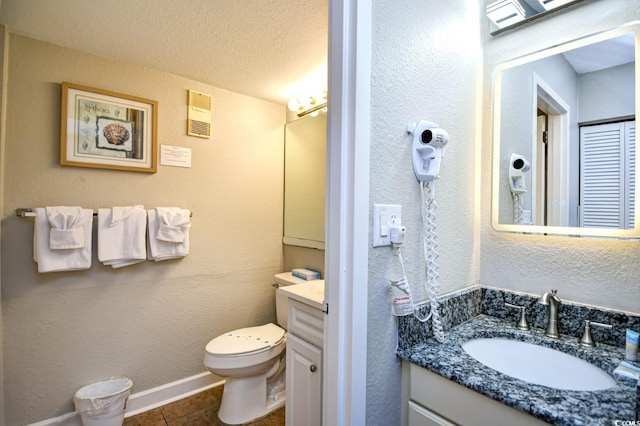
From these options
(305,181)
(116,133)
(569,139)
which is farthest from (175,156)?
(569,139)

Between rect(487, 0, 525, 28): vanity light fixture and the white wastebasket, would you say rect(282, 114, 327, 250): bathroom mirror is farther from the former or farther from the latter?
the white wastebasket

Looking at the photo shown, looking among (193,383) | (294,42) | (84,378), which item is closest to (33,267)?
(84,378)

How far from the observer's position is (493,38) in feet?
4.02

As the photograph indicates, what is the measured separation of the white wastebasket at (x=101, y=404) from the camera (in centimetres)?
152

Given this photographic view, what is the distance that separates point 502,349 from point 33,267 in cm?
229

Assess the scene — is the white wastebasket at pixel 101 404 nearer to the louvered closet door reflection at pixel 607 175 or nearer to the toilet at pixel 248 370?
the toilet at pixel 248 370

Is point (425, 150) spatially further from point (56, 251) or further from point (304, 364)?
point (56, 251)

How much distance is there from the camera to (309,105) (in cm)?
222

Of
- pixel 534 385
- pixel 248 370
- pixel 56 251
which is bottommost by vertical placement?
pixel 248 370

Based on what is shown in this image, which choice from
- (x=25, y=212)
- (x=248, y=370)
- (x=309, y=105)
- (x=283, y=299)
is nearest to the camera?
(x=25, y=212)

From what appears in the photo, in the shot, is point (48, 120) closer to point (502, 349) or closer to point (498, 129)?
point (498, 129)

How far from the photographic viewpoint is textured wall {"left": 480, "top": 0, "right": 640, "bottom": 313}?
918 millimetres

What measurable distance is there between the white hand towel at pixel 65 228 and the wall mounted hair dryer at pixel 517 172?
7.13 feet

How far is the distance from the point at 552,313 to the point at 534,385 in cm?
40
